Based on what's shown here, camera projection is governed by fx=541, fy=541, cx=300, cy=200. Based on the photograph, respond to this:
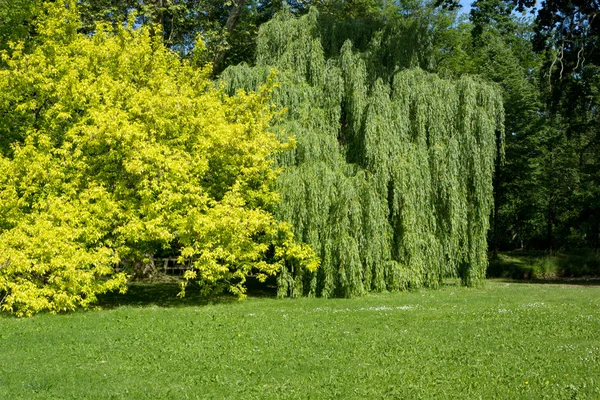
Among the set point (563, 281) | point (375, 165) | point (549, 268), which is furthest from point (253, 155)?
point (549, 268)

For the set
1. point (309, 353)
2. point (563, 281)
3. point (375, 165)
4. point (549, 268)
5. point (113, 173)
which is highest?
point (375, 165)

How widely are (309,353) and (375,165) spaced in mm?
9354

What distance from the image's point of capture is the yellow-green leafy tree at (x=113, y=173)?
42.9 ft

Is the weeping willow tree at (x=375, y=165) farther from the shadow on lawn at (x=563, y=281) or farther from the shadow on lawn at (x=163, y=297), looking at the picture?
the shadow on lawn at (x=563, y=281)

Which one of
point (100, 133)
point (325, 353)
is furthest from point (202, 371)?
point (100, 133)

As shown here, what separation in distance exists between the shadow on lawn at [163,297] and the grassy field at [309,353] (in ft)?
7.33

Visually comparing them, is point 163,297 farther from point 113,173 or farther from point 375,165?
point 375,165

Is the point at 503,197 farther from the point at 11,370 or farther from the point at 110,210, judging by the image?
the point at 11,370

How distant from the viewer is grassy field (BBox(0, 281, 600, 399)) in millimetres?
6445

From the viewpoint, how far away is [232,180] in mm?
16297

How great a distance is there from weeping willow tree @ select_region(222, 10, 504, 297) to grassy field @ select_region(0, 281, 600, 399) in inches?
103

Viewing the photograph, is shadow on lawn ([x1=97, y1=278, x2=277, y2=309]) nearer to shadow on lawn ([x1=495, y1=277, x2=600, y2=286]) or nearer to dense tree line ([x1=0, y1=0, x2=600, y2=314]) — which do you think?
dense tree line ([x1=0, y1=0, x2=600, y2=314])

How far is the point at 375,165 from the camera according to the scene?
1670 cm

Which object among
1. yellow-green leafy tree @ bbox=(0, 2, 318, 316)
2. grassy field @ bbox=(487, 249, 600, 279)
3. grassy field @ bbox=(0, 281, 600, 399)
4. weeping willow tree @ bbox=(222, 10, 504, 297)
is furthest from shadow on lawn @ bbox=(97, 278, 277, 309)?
grassy field @ bbox=(487, 249, 600, 279)
